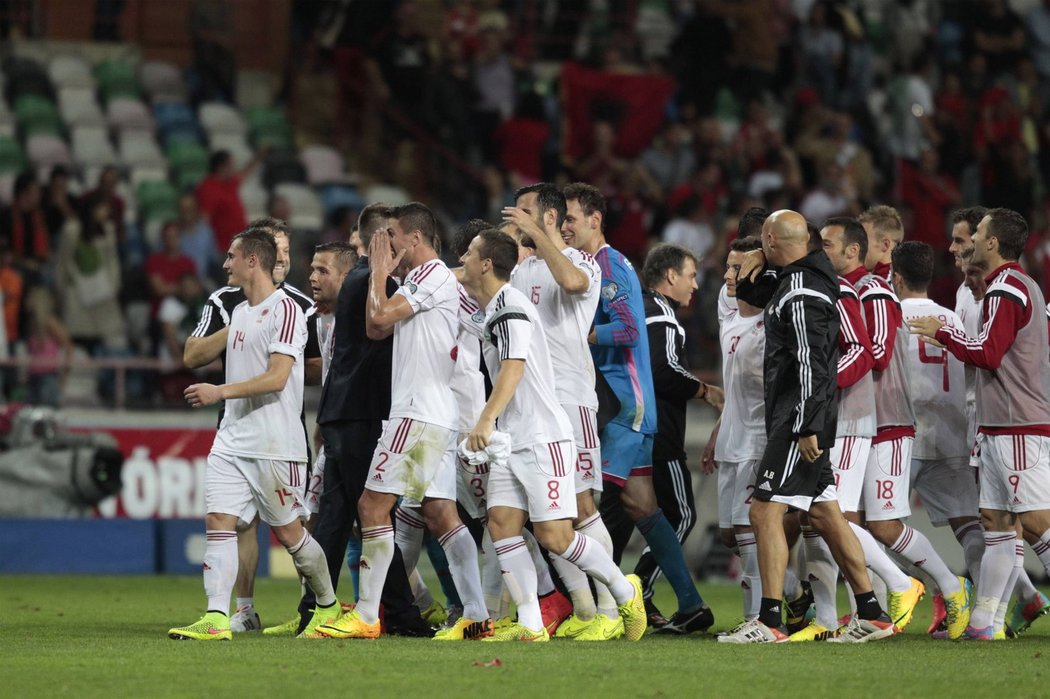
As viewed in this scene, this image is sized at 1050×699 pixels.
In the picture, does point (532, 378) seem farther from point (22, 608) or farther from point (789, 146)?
point (789, 146)

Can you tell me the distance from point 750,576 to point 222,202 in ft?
34.4

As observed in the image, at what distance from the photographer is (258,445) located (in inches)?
374

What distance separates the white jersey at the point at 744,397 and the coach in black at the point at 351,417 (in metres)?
2.11

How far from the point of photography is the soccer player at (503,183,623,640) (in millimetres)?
9586

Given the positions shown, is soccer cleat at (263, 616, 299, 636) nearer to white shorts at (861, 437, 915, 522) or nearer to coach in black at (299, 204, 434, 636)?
coach in black at (299, 204, 434, 636)

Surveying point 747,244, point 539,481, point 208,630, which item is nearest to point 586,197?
point 747,244

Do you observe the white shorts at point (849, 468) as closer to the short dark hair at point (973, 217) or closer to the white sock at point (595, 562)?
the white sock at point (595, 562)

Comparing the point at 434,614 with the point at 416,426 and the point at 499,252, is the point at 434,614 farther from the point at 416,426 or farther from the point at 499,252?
the point at 499,252

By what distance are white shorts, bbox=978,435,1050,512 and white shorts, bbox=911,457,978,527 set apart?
0.91 m

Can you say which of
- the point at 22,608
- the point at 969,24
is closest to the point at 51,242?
the point at 22,608

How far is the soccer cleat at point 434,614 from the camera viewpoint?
1093 cm

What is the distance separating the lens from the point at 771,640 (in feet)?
30.2

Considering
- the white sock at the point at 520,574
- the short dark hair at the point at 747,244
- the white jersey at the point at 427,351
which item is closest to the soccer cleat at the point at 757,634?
the white sock at the point at 520,574

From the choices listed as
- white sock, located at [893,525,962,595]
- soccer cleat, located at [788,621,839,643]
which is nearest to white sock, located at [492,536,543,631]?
soccer cleat, located at [788,621,839,643]
